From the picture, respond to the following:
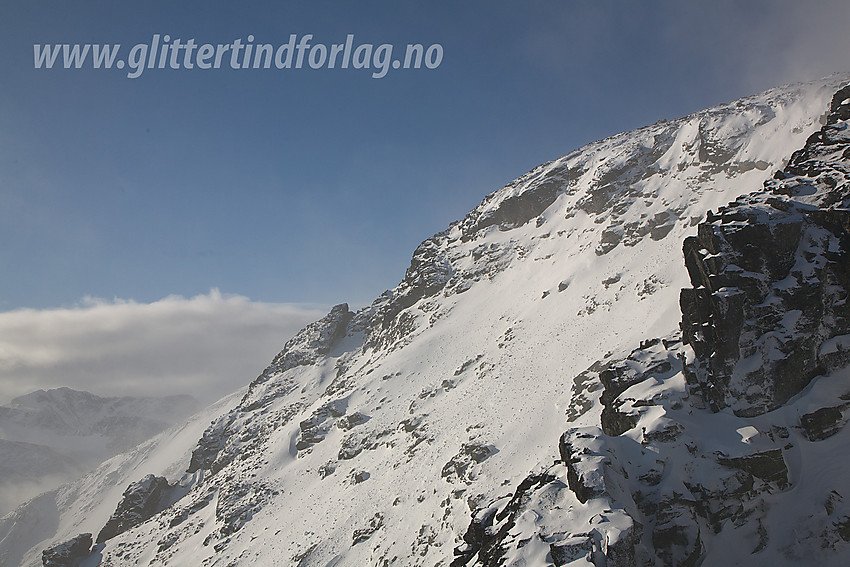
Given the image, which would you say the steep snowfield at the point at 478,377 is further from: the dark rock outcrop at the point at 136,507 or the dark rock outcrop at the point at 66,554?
the dark rock outcrop at the point at 136,507

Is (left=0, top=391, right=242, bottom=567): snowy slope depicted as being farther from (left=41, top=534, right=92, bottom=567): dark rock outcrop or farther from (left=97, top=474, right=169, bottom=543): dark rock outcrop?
(left=41, top=534, right=92, bottom=567): dark rock outcrop

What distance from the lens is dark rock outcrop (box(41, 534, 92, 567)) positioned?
65.8 m

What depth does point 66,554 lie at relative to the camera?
66.4m

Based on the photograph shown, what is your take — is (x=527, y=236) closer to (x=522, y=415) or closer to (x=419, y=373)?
(x=419, y=373)

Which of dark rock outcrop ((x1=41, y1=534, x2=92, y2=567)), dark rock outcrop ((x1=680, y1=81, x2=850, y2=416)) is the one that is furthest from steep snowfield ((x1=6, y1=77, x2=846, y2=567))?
dark rock outcrop ((x1=41, y1=534, x2=92, y2=567))

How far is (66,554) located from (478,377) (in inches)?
2640

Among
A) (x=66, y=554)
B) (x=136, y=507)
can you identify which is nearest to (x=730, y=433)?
(x=136, y=507)

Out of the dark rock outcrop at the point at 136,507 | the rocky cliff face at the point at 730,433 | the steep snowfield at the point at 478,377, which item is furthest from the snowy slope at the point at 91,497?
the rocky cliff face at the point at 730,433

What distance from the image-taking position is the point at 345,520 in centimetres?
4416

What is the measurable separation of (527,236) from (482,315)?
21.4 m

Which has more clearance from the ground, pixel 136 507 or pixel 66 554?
pixel 136 507

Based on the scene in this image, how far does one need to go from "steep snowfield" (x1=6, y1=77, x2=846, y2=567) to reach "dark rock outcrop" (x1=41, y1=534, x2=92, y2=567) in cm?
308

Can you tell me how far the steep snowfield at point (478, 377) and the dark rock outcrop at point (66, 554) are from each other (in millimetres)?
3084

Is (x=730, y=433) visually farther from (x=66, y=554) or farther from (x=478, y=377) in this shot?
(x=66, y=554)
